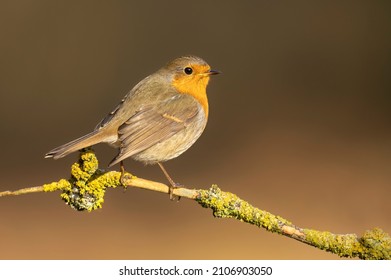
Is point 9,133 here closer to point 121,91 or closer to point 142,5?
point 121,91

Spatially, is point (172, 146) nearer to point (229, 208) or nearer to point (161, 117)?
point (161, 117)

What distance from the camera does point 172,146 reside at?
2.88 metres

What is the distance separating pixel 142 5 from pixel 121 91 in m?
1.76

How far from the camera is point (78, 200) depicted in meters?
1.95

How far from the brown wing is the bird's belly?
0.08ft

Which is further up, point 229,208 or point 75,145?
point 75,145

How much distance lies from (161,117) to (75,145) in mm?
585

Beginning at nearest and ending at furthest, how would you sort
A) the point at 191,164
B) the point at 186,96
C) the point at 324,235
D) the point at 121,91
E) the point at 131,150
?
1. the point at 324,235
2. the point at 131,150
3. the point at 186,96
4. the point at 191,164
5. the point at 121,91

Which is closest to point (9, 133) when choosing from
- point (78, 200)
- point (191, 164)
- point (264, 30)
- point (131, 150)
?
point (191, 164)

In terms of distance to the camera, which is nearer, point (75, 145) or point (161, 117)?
point (75, 145)

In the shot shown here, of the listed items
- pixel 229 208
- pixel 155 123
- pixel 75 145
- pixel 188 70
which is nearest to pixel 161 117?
pixel 155 123

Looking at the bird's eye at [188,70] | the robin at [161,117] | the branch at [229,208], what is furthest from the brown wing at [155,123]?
the branch at [229,208]

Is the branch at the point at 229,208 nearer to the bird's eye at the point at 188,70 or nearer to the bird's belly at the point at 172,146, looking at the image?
the bird's belly at the point at 172,146

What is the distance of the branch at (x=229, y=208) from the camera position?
184 centimetres
